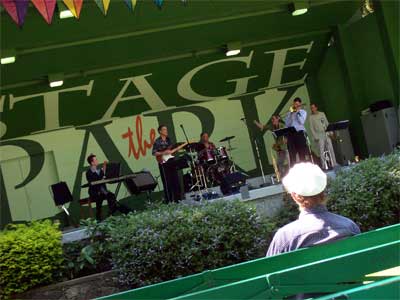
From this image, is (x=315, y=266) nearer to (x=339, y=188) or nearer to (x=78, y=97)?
(x=339, y=188)

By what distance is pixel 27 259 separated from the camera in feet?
20.9

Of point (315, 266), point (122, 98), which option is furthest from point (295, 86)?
point (315, 266)

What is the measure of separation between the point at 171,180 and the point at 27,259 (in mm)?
4643

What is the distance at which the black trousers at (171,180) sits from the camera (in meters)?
10.6

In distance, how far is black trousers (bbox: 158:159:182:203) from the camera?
34.9 feet

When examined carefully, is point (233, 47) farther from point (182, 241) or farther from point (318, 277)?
point (318, 277)

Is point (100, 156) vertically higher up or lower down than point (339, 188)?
higher up

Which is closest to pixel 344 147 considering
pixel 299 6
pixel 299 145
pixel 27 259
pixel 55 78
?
pixel 299 145

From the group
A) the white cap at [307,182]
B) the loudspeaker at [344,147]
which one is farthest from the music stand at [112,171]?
the white cap at [307,182]

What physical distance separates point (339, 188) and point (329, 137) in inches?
246

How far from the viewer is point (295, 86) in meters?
15.8

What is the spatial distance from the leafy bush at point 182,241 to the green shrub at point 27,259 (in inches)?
25.5

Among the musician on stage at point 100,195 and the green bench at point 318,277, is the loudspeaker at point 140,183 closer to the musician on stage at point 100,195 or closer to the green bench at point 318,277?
the musician on stage at point 100,195

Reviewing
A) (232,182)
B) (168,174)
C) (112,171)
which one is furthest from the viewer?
(112,171)
